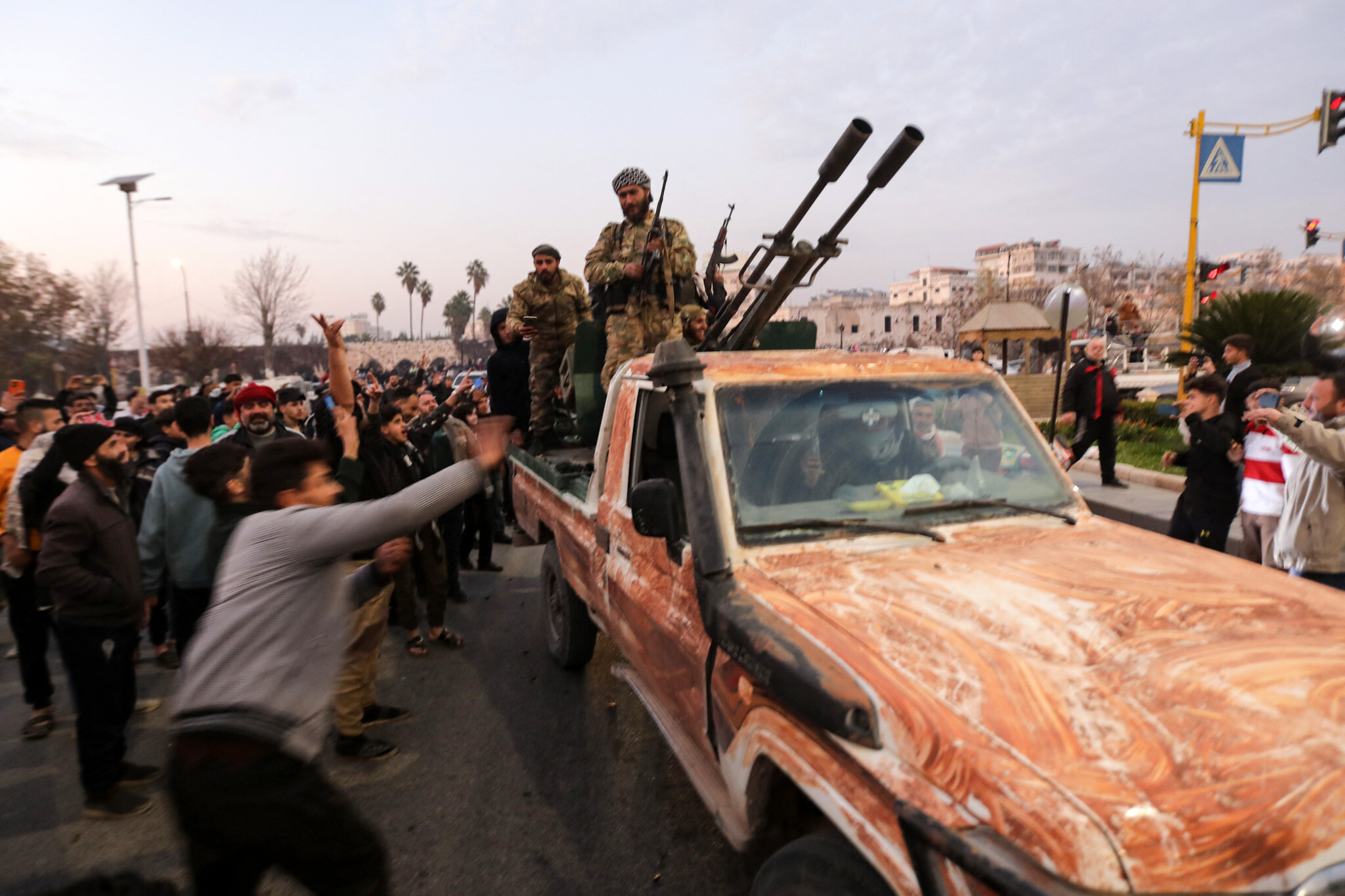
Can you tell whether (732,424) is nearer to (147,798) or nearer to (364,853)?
(364,853)

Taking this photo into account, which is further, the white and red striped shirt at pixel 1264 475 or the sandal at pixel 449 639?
the sandal at pixel 449 639

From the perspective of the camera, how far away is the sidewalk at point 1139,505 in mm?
8172

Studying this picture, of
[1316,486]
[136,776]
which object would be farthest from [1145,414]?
[136,776]

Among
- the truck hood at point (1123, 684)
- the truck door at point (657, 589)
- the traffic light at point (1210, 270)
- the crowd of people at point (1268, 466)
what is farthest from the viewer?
the traffic light at point (1210, 270)

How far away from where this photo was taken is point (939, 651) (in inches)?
76.4

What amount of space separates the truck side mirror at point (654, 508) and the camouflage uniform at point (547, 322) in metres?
4.84

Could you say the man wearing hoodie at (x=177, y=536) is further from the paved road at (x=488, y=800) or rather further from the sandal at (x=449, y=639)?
the sandal at (x=449, y=639)

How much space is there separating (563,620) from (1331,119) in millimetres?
13861

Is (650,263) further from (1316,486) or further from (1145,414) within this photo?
(1145,414)

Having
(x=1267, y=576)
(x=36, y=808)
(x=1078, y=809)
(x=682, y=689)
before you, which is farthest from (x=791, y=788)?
(x=36, y=808)

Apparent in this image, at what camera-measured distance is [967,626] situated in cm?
205

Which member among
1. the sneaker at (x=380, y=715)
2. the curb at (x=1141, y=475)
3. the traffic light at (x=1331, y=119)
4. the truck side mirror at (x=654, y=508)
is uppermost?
the traffic light at (x=1331, y=119)

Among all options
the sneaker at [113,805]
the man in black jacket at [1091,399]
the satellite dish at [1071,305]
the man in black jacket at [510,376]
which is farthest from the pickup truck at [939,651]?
the man in black jacket at [1091,399]

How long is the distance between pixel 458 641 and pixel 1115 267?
52349 mm
